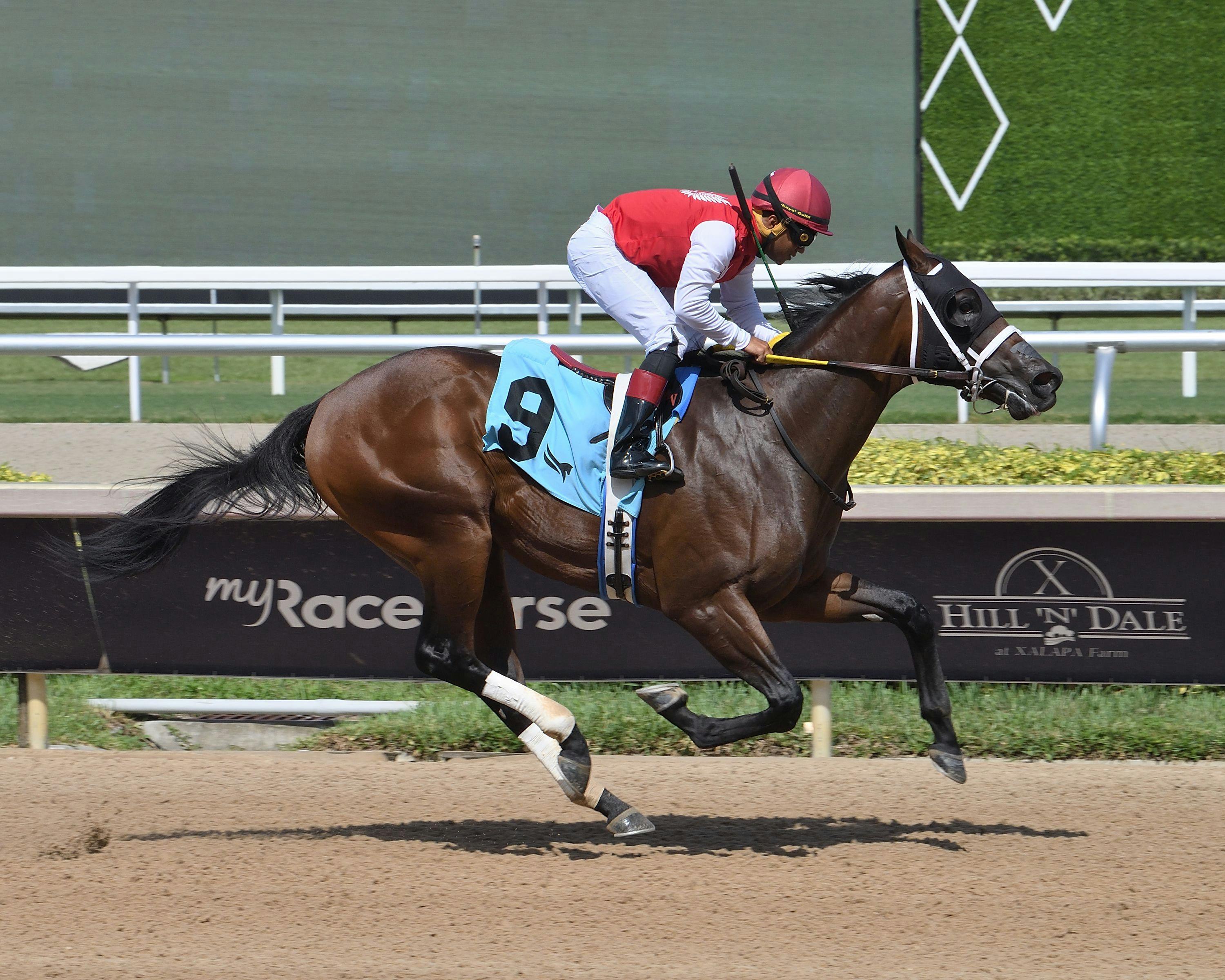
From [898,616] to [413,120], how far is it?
15.5m

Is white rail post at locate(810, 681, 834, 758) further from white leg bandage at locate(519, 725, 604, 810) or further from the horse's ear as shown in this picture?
the horse's ear

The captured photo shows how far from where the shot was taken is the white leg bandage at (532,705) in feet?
12.5

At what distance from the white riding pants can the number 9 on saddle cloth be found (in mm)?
122

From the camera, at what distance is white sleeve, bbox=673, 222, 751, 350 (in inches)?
143

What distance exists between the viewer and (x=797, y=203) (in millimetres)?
3719

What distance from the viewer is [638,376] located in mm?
3688

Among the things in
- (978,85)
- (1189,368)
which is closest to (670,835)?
(1189,368)

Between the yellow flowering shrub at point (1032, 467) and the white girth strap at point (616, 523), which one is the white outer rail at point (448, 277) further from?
the white girth strap at point (616, 523)

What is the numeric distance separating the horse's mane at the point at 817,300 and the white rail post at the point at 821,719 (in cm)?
134

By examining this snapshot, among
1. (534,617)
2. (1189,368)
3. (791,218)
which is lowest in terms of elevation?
(534,617)

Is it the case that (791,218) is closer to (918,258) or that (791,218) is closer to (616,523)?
(918,258)

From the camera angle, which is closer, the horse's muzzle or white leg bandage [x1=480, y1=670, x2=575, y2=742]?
the horse's muzzle

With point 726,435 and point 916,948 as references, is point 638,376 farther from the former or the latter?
point 916,948

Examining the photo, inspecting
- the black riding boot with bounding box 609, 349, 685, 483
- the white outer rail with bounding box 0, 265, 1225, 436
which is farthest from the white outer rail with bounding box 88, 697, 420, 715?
the white outer rail with bounding box 0, 265, 1225, 436
